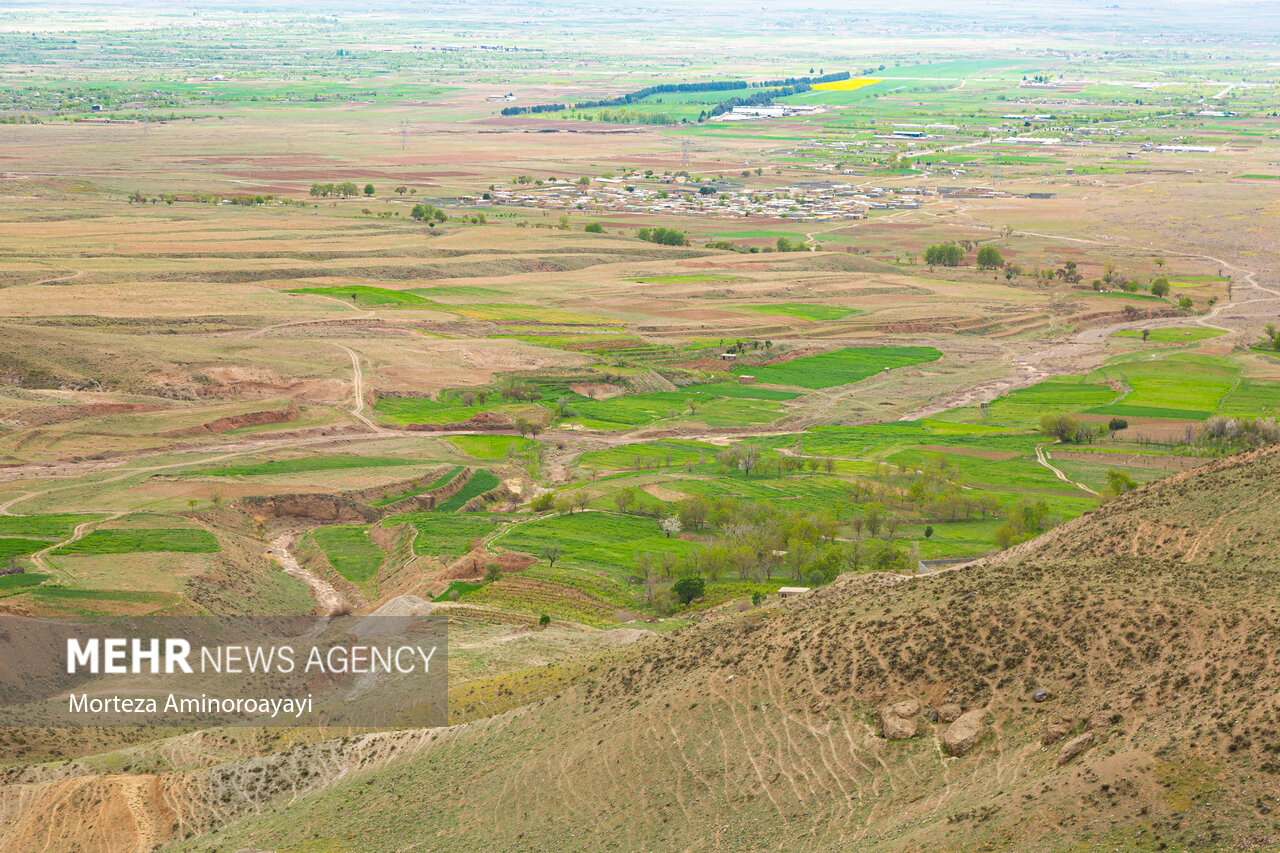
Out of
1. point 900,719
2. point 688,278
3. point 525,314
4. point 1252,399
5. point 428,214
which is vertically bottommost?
point 1252,399

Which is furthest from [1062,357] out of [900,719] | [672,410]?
[900,719]

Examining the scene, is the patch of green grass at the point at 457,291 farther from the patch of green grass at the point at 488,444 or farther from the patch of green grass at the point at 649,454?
the patch of green grass at the point at 649,454

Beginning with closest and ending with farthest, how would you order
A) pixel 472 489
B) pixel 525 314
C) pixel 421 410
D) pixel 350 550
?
pixel 350 550, pixel 472 489, pixel 421 410, pixel 525 314

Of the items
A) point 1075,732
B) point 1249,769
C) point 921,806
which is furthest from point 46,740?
point 1249,769

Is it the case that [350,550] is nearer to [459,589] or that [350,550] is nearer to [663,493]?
[459,589]

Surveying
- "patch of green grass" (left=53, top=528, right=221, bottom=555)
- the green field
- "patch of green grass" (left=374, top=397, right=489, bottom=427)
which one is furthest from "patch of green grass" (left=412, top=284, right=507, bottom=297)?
the green field

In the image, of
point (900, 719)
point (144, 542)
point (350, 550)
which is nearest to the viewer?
point (900, 719)
